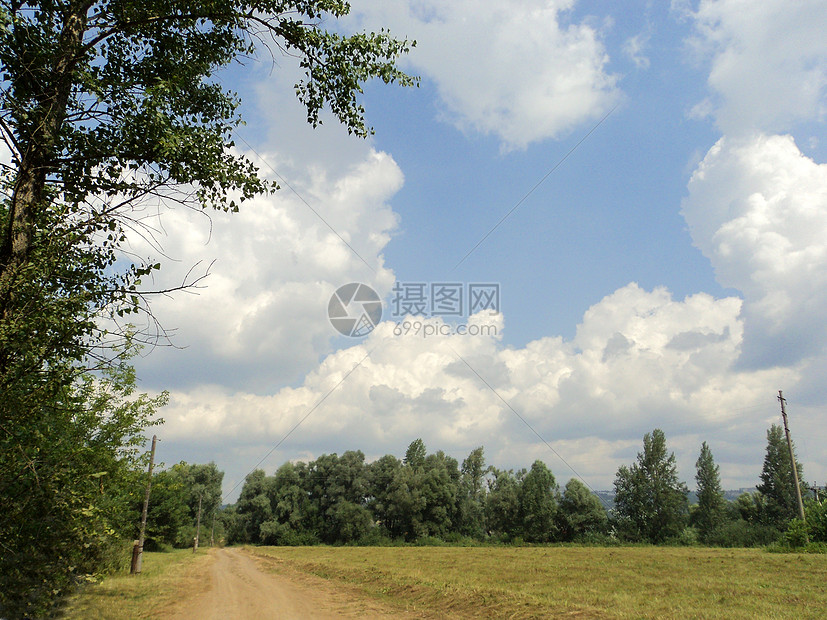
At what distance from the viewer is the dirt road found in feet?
40.5

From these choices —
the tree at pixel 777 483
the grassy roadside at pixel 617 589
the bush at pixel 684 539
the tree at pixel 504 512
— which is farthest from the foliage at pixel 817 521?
the tree at pixel 504 512

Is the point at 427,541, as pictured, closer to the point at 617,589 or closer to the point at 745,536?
the point at 745,536

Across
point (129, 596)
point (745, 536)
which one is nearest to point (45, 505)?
point (129, 596)

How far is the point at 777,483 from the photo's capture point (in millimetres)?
54531

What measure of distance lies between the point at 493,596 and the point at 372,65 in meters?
14.0

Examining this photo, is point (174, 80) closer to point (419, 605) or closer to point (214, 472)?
point (419, 605)

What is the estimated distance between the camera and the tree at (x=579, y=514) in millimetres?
54469

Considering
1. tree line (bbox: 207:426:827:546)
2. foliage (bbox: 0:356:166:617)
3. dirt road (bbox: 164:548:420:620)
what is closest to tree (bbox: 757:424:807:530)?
tree line (bbox: 207:426:827:546)

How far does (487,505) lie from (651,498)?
65.8ft

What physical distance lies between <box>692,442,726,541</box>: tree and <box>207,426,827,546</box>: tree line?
13 centimetres

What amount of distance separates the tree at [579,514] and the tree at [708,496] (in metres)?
11.7

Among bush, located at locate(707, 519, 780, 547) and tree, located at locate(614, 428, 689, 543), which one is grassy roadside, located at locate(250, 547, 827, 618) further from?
tree, located at locate(614, 428, 689, 543)

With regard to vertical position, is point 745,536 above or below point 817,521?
below

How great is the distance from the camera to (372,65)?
6.75 m
